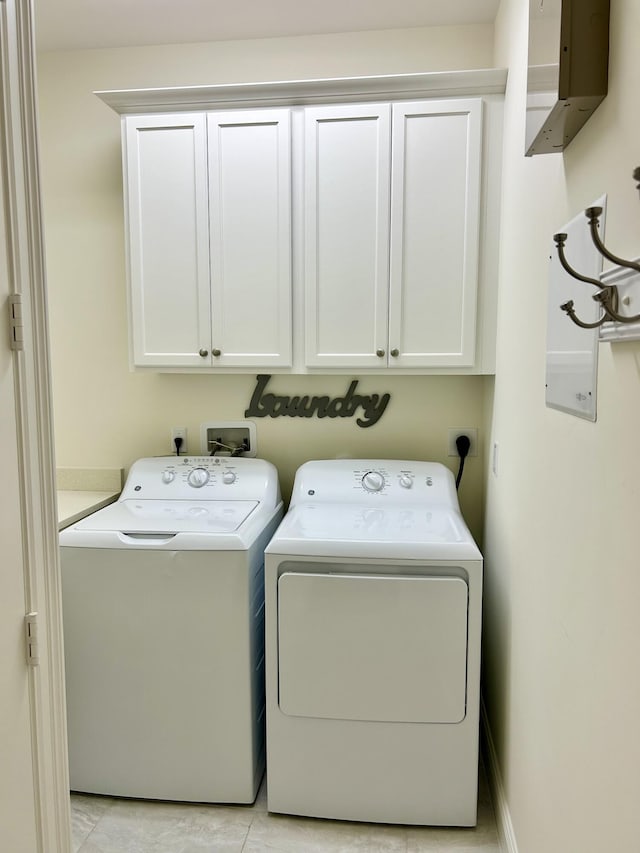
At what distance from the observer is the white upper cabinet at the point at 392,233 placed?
82.4 inches

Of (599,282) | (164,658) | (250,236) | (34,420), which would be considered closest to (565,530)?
(599,282)

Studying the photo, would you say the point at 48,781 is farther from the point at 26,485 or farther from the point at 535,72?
the point at 535,72

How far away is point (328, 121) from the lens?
2.12m

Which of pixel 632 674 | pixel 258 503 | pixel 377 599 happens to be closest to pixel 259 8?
pixel 258 503

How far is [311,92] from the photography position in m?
2.11

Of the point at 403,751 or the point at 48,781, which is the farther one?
the point at 403,751

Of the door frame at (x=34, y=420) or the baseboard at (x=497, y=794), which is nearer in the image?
the door frame at (x=34, y=420)

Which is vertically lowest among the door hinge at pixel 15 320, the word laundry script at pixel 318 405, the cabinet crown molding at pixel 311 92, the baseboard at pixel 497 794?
the baseboard at pixel 497 794

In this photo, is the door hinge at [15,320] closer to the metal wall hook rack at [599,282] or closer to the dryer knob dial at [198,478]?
the metal wall hook rack at [599,282]

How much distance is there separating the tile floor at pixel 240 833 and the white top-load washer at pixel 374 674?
46 millimetres

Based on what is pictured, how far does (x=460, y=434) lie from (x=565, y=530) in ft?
4.25

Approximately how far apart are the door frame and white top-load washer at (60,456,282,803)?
53 centimetres

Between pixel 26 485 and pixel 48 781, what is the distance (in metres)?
0.64

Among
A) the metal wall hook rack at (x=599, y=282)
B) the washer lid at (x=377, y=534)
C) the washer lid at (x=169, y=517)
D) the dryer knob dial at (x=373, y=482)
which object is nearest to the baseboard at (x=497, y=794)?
the washer lid at (x=377, y=534)
